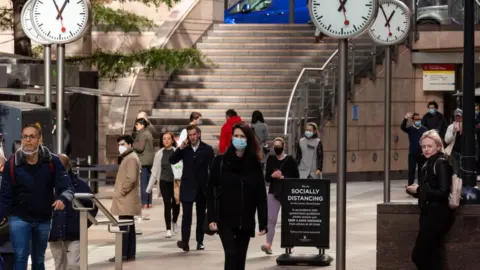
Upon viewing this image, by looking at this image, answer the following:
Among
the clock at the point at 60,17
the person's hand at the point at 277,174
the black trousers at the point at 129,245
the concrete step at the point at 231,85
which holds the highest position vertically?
the clock at the point at 60,17

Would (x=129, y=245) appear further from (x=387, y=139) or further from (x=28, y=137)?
(x=28, y=137)

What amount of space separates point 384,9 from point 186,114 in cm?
1332

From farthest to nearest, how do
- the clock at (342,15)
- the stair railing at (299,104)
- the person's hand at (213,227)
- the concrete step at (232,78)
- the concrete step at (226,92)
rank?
the concrete step at (232,78) < the concrete step at (226,92) < the stair railing at (299,104) < the person's hand at (213,227) < the clock at (342,15)

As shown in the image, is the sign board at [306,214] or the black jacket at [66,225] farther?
the sign board at [306,214]

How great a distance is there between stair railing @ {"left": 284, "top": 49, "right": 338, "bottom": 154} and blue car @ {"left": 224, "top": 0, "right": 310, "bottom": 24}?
9650mm

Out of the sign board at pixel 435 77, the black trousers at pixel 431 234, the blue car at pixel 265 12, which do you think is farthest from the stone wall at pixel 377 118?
the black trousers at pixel 431 234

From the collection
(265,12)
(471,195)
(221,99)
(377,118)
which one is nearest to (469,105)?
(471,195)

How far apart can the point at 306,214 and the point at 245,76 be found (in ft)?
60.1

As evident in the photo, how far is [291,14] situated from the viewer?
40.7 m

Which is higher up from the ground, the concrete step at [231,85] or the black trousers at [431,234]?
the concrete step at [231,85]

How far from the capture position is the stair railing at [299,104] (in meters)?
30.1

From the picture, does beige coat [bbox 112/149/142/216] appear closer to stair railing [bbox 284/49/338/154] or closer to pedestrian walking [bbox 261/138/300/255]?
pedestrian walking [bbox 261/138/300/255]

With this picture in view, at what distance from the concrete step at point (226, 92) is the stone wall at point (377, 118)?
1.78 meters

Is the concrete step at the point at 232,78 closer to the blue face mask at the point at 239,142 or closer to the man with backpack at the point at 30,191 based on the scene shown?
the blue face mask at the point at 239,142
